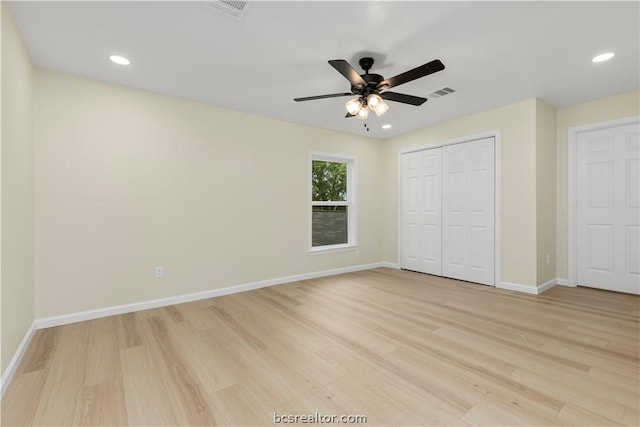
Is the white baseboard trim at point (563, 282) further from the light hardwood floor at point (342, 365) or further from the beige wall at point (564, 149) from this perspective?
the light hardwood floor at point (342, 365)

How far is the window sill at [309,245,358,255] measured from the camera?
4762mm

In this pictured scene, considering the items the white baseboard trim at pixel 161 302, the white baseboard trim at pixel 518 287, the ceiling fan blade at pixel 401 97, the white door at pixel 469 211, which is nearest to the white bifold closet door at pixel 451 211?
the white door at pixel 469 211

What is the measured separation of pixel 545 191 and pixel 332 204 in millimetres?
3114

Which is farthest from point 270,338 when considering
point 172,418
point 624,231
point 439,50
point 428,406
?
point 624,231

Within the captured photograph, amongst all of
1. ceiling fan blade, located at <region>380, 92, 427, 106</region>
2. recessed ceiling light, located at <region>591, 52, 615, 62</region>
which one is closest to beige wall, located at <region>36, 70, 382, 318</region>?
ceiling fan blade, located at <region>380, 92, 427, 106</region>

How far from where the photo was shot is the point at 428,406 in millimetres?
1605

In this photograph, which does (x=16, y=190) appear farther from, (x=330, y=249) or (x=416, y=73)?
(x=330, y=249)

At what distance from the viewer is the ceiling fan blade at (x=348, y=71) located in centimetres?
216

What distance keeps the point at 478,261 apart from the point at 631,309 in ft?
5.21

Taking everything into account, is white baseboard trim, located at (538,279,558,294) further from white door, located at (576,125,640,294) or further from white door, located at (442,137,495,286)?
white door, located at (442,137,495,286)

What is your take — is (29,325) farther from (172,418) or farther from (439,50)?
(439,50)

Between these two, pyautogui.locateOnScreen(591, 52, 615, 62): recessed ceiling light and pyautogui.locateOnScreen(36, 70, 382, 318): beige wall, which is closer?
pyautogui.locateOnScreen(591, 52, 615, 62): recessed ceiling light

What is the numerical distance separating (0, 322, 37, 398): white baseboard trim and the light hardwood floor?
0.17 feet

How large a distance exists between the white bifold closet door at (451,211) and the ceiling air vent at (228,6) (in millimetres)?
3705
